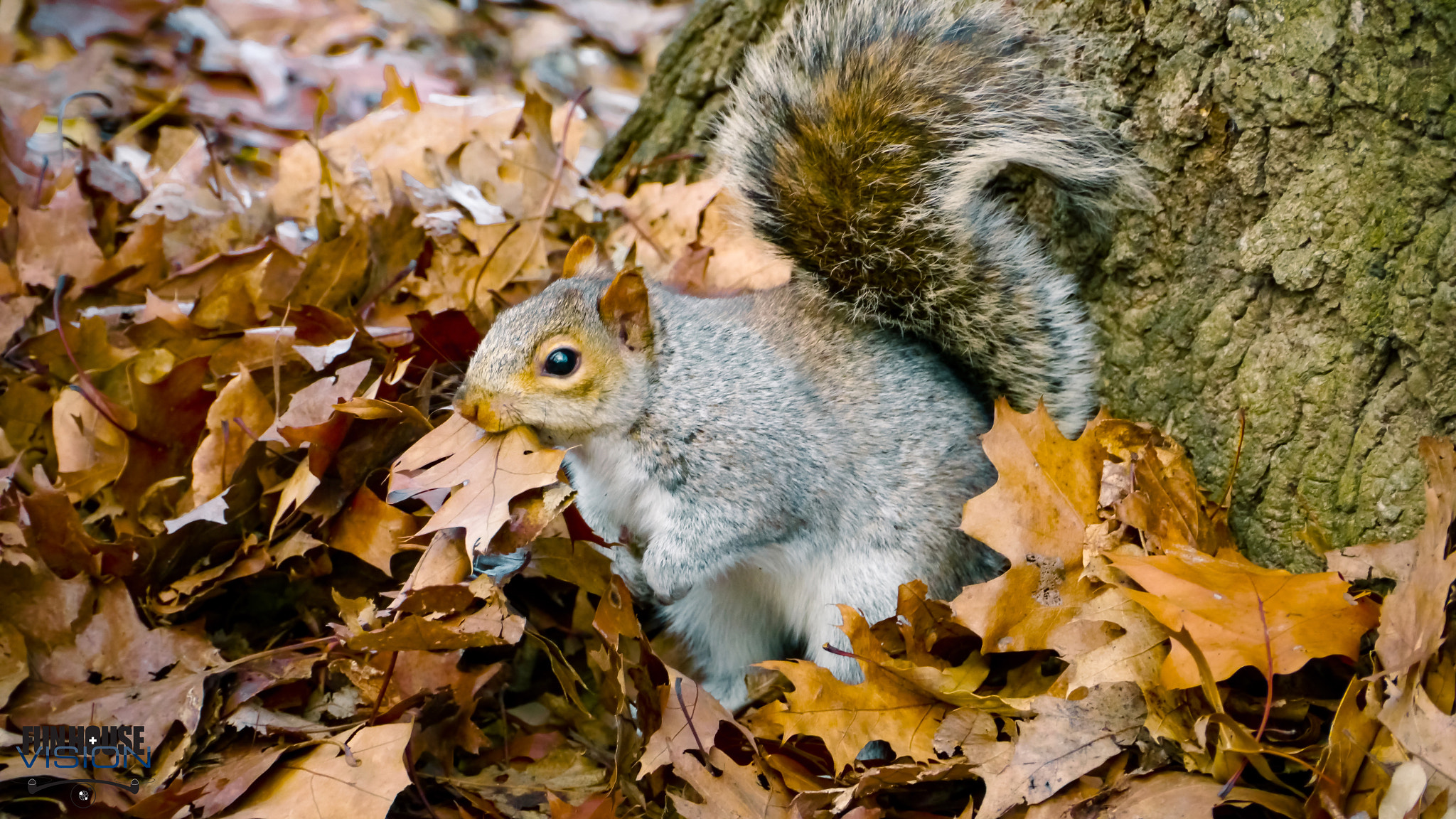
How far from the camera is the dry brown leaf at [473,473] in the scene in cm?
168

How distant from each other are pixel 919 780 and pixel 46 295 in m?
2.15

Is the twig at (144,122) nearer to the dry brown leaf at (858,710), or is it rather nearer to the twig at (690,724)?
the twig at (690,724)

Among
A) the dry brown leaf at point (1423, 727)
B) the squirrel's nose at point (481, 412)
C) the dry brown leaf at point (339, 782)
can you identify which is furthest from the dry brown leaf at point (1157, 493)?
the dry brown leaf at point (339, 782)

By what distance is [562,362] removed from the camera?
5.87ft

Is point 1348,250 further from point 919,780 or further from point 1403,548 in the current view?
point 919,780

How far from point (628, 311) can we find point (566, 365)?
6.3 inches

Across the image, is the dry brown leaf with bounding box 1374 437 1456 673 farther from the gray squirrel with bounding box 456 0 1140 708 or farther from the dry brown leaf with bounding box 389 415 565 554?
the dry brown leaf with bounding box 389 415 565 554

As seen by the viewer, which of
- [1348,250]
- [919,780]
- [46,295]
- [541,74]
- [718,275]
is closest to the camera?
[919,780]

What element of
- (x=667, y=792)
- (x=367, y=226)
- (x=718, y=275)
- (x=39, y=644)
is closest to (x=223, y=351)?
(x=367, y=226)

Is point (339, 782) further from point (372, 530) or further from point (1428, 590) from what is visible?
point (1428, 590)

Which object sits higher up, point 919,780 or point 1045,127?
point 1045,127

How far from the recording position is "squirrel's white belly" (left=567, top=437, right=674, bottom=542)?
1.93 m

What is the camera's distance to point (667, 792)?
65.9 inches

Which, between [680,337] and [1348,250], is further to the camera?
[680,337]
